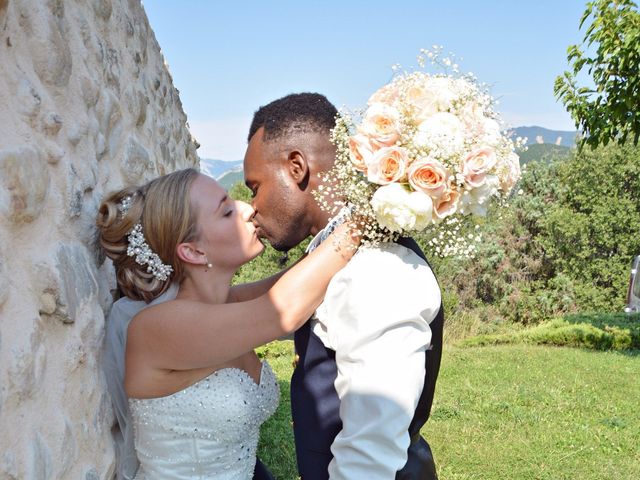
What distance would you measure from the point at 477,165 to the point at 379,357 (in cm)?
59

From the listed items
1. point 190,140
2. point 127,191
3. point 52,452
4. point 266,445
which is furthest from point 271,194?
point 266,445

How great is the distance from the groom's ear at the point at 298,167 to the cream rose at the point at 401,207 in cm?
57

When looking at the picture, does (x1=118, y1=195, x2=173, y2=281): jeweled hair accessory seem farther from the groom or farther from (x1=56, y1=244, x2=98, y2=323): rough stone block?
the groom

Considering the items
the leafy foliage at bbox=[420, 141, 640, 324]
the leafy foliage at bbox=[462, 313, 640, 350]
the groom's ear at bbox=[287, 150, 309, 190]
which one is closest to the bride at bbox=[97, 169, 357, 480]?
the groom's ear at bbox=[287, 150, 309, 190]

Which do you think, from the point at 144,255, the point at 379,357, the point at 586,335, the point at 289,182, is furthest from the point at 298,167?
the point at 586,335

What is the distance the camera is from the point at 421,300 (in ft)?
6.31

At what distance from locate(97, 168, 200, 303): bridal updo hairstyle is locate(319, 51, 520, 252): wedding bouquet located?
0.59m

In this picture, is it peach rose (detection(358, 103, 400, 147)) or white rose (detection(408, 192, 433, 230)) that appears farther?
peach rose (detection(358, 103, 400, 147))

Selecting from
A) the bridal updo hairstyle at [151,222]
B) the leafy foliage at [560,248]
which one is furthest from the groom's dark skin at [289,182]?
the leafy foliage at [560,248]

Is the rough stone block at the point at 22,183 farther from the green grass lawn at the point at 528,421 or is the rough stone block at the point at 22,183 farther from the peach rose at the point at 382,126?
the green grass lawn at the point at 528,421

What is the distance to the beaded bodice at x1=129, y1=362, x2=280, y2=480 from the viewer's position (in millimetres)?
2275

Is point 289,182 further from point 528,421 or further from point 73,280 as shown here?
point 528,421

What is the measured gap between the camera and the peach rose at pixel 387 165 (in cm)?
183

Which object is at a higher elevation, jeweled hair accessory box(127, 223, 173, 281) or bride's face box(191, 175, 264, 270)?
bride's face box(191, 175, 264, 270)
